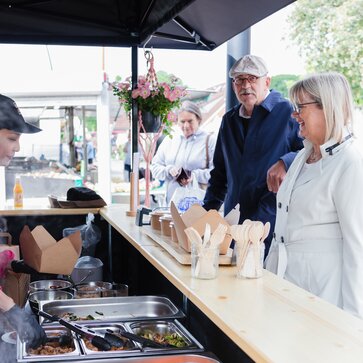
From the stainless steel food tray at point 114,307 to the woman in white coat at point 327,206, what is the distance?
52cm

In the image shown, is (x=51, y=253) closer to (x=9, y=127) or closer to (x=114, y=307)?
(x=114, y=307)

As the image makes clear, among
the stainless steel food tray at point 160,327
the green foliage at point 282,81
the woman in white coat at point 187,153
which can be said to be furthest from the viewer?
the green foliage at point 282,81

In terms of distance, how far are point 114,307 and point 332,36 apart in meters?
10.5

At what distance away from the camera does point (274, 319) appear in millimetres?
1419

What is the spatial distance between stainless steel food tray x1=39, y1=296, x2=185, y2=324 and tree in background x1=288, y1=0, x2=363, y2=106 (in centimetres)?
987

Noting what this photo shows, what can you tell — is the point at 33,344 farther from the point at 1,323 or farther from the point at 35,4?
the point at 35,4

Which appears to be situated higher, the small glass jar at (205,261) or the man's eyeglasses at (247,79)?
the man's eyeglasses at (247,79)

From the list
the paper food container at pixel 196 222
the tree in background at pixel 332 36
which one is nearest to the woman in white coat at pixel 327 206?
the paper food container at pixel 196 222

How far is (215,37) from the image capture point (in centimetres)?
387

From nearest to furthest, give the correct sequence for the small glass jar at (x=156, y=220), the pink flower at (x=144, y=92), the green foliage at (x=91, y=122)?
the small glass jar at (x=156, y=220), the pink flower at (x=144, y=92), the green foliage at (x=91, y=122)

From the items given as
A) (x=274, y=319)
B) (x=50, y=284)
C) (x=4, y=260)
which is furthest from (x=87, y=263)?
(x=274, y=319)

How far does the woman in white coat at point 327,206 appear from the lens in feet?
6.73

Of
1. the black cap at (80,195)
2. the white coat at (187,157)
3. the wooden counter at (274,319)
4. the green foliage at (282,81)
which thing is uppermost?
the green foliage at (282,81)

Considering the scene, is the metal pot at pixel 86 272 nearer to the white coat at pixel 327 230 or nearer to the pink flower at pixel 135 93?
the white coat at pixel 327 230
